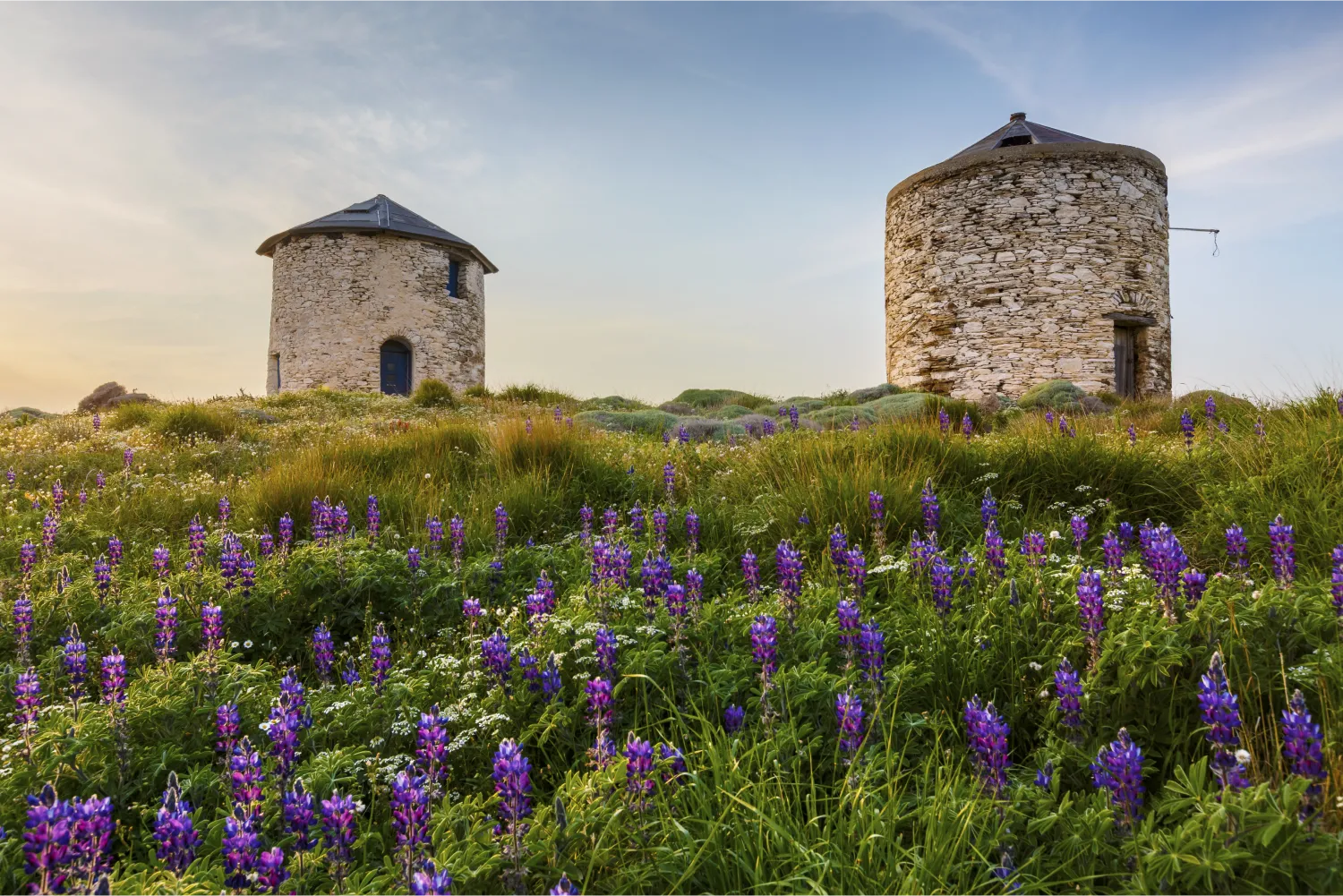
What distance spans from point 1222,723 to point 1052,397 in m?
15.3

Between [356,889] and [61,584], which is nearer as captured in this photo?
[356,889]

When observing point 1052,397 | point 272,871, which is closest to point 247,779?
point 272,871

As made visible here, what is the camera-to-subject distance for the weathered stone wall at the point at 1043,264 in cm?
1864

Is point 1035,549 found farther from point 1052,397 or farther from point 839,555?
point 1052,397

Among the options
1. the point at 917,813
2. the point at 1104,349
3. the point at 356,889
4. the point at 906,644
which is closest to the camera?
the point at 356,889

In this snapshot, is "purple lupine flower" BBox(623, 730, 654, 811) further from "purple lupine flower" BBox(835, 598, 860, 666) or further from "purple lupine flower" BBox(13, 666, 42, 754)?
"purple lupine flower" BBox(13, 666, 42, 754)

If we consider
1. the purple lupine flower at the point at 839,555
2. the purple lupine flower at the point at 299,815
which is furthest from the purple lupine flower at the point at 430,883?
the purple lupine flower at the point at 839,555

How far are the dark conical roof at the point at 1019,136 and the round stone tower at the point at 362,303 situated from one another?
2015 cm

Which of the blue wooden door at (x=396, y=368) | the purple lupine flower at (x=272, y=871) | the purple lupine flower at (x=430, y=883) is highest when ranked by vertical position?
the blue wooden door at (x=396, y=368)

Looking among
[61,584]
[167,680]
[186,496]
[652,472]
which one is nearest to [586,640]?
[167,680]

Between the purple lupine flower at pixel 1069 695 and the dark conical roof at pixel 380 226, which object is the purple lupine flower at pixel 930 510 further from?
the dark conical roof at pixel 380 226

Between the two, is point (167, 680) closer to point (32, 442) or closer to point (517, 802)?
point (517, 802)

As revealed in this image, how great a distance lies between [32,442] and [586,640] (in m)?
12.2

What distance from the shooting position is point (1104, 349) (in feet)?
61.4
